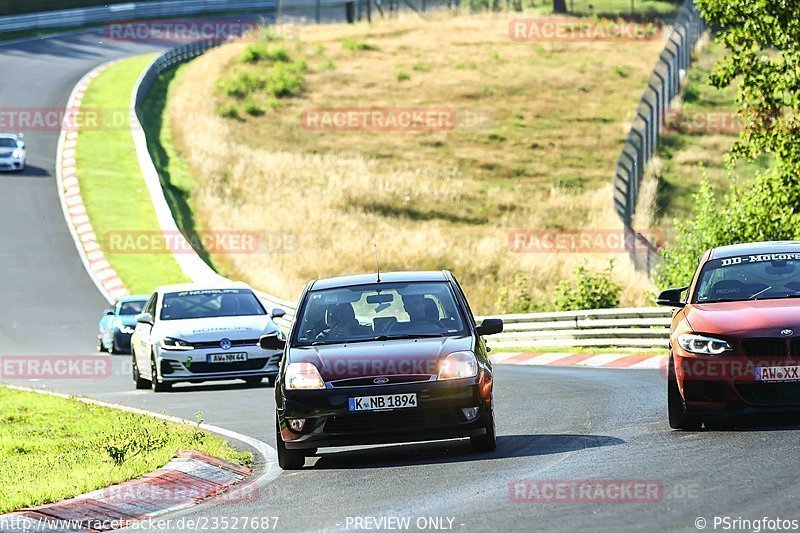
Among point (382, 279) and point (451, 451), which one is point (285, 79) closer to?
point (382, 279)

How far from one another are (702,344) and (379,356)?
267cm

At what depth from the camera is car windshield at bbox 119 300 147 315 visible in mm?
28484

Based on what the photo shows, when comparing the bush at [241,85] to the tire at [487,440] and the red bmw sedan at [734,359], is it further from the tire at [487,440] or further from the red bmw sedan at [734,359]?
the tire at [487,440]

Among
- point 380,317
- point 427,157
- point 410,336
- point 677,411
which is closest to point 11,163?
point 427,157

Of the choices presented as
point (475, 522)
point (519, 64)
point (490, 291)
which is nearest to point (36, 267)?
point (490, 291)

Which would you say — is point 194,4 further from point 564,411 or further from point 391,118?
point 564,411

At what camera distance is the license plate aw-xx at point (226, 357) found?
65.4 feet

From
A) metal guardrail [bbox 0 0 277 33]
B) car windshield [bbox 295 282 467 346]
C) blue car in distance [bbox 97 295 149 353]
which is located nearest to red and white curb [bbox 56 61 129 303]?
blue car in distance [bbox 97 295 149 353]

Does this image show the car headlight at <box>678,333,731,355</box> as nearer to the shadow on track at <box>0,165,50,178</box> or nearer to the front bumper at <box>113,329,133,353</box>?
Answer: the front bumper at <box>113,329,133,353</box>

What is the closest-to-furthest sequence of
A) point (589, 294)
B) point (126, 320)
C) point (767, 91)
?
1. point (767, 91)
2. point (126, 320)
3. point (589, 294)

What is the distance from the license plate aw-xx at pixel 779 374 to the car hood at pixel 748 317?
27cm

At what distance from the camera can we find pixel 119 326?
1091 inches

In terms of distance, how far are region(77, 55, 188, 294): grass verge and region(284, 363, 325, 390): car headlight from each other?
1009 inches

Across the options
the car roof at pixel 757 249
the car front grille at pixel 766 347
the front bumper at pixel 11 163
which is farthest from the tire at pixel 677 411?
the front bumper at pixel 11 163
